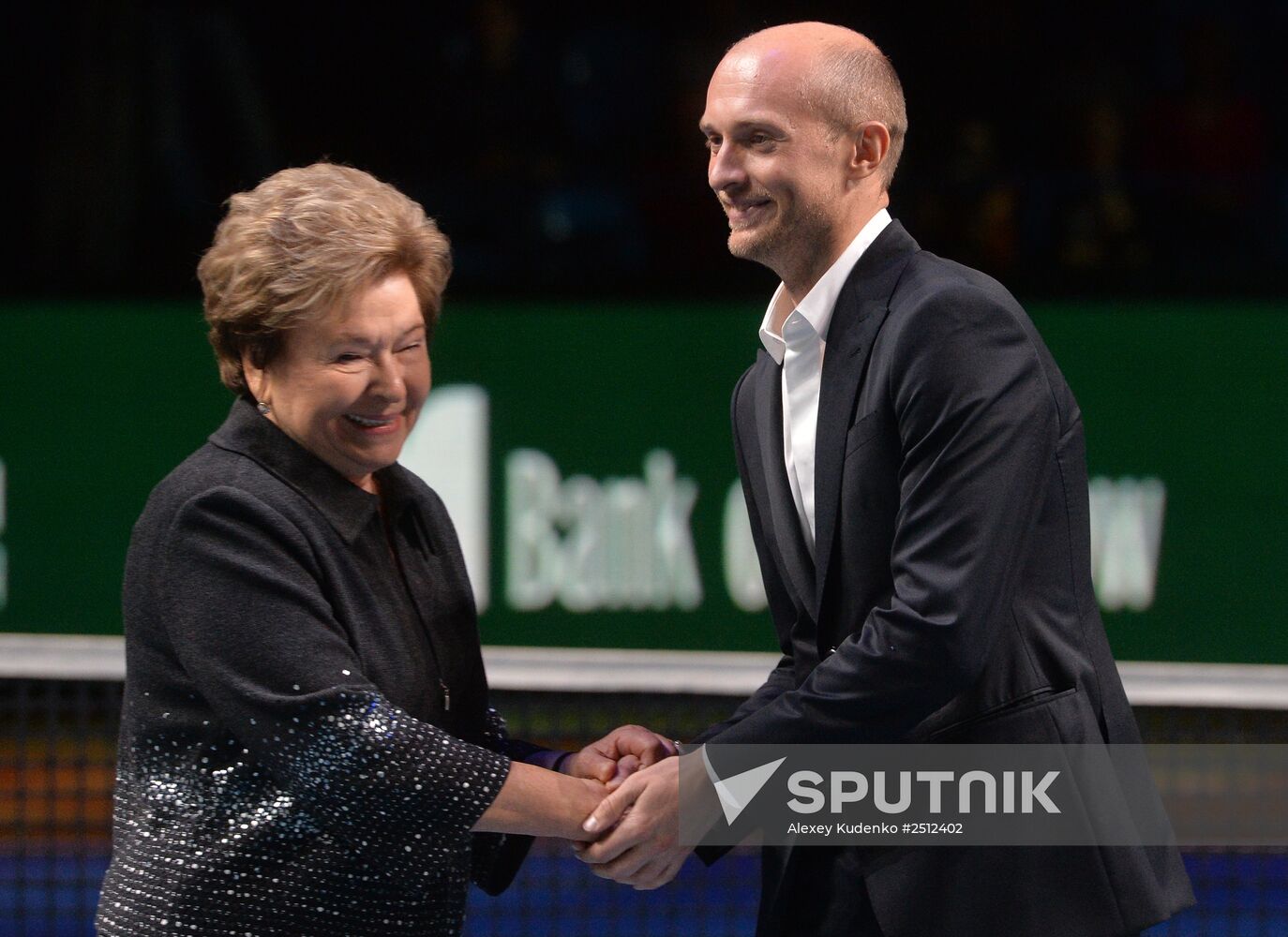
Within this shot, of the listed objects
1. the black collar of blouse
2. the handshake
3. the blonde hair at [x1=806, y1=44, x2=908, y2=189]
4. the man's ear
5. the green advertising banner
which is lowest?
the green advertising banner

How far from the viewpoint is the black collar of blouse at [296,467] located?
247cm

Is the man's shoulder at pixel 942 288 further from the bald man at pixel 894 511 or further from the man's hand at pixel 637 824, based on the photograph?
the man's hand at pixel 637 824

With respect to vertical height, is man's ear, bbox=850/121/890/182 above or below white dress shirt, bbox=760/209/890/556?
above

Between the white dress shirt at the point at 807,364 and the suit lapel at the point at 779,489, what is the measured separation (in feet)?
0.03

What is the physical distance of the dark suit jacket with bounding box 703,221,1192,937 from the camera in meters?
2.30

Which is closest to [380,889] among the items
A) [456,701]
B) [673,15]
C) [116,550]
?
[456,701]

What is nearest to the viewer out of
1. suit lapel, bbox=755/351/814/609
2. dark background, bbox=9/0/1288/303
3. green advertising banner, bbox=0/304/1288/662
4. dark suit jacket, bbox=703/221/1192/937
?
dark suit jacket, bbox=703/221/1192/937

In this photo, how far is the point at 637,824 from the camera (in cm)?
273

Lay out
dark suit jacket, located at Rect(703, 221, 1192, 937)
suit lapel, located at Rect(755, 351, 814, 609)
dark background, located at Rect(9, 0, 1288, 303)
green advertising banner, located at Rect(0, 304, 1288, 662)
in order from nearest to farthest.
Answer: dark suit jacket, located at Rect(703, 221, 1192, 937), suit lapel, located at Rect(755, 351, 814, 609), green advertising banner, located at Rect(0, 304, 1288, 662), dark background, located at Rect(9, 0, 1288, 303)

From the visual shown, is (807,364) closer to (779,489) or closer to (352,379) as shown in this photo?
(779,489)

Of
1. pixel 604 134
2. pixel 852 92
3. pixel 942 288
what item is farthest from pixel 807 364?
pixel 604 134

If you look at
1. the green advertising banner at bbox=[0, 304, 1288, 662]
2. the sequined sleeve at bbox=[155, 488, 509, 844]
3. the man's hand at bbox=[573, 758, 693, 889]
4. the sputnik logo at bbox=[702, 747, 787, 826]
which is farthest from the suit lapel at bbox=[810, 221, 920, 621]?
the green advertising banner at bbox=[0, 304, 1288, 662]

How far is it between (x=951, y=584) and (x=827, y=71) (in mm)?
783

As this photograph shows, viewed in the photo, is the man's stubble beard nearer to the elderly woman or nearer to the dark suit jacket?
the dark suit jacket
